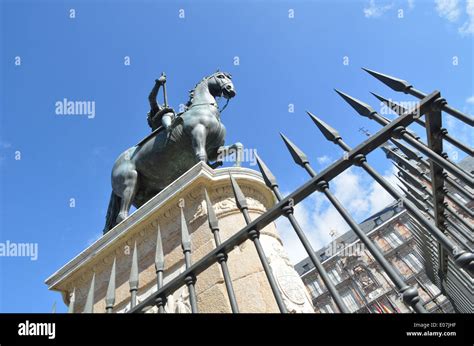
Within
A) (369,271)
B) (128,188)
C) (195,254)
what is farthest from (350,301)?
(195,254)

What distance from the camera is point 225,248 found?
82.2 inches

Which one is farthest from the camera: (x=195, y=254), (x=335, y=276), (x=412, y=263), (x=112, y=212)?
(x=335, y=276)

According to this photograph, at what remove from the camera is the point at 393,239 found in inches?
1464

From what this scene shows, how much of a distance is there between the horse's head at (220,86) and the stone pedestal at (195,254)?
2776 mm

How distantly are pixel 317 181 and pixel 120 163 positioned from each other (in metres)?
4.88

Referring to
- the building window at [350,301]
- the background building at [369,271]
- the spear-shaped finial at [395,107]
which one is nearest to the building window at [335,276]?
the background building at [369,271]

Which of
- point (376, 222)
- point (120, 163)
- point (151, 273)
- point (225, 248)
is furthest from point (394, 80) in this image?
point (376, 222)

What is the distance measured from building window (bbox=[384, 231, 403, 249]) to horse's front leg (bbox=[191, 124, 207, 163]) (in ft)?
115

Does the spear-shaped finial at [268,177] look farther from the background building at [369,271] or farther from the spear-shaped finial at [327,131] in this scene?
the background building at [369,271]

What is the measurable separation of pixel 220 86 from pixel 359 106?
460 centimetres

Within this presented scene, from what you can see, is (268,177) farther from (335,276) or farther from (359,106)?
(335,276)

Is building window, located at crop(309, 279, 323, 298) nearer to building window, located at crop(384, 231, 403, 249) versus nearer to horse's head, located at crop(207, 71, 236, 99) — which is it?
building window, located at crop(384, 231, 403, 249)
